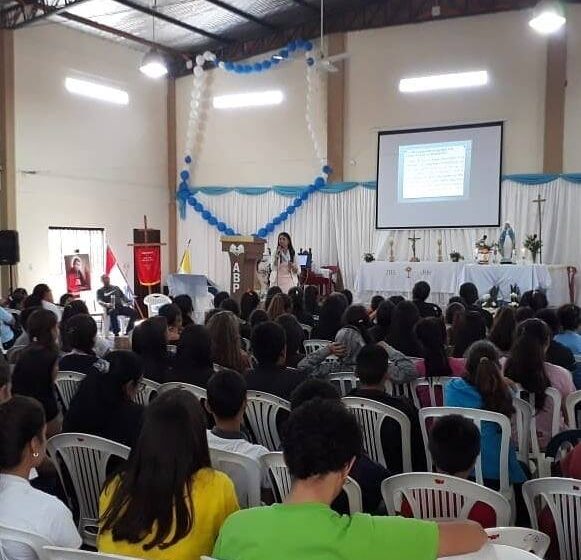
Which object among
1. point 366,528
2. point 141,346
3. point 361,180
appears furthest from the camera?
point 361,180

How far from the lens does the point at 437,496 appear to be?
2.25 m

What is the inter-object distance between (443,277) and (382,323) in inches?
258

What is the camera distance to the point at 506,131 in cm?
1219

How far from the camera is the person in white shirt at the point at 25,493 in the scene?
1.90 meters

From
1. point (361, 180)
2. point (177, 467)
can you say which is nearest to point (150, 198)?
point (361, 180)

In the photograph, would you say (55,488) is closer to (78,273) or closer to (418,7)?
(78,273)

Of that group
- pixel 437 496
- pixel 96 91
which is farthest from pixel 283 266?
pixel 437 496

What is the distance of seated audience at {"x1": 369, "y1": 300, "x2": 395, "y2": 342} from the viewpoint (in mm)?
4968

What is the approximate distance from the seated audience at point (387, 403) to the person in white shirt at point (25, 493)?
61.8 inches

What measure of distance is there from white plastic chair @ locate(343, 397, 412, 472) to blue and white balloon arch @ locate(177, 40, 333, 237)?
10.9m

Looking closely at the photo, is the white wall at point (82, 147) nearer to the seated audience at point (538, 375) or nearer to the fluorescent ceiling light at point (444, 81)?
the fluorescent ceiling light at point (444, 81)

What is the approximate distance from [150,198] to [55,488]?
12368mm

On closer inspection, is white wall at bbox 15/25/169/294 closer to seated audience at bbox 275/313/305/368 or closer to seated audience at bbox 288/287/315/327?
seated audience at bbox 288/287/315/327

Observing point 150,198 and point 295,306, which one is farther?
point 150,198
